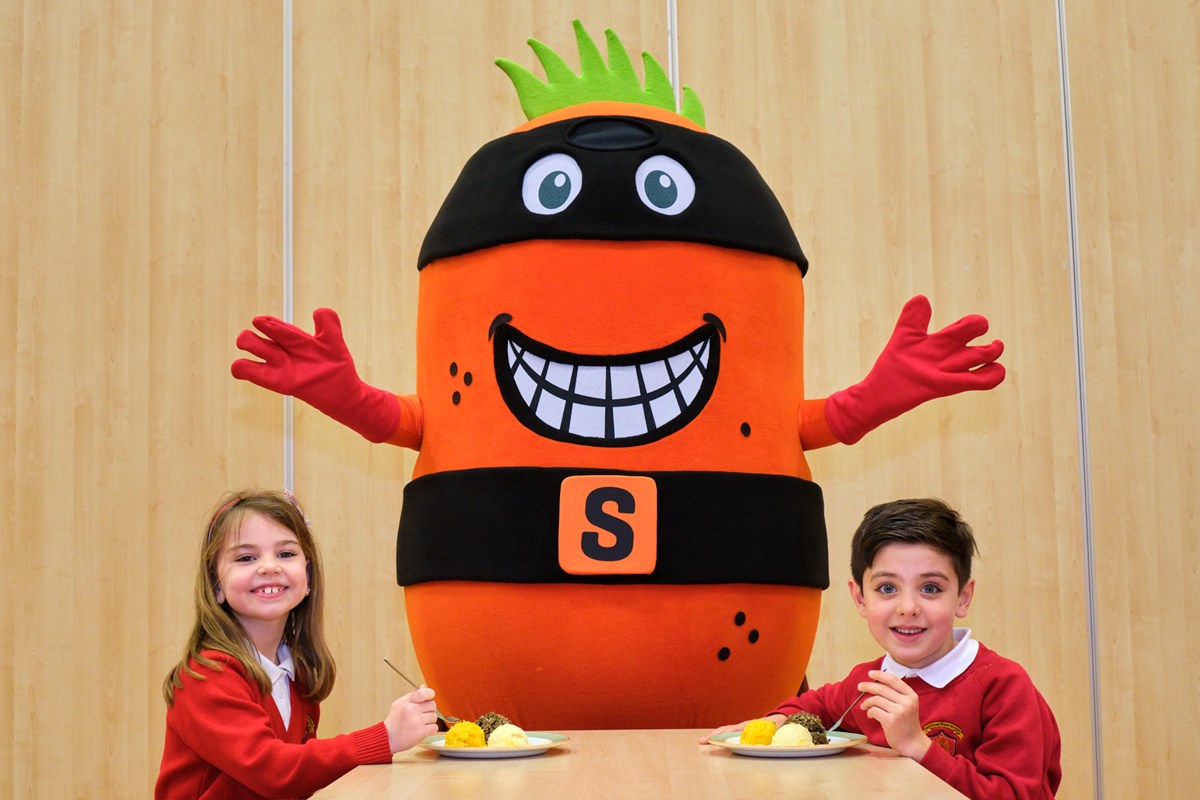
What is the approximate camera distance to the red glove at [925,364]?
233 cm

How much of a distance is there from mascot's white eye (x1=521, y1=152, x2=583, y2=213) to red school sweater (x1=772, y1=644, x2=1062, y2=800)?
1085 mm

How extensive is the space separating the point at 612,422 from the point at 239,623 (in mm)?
725

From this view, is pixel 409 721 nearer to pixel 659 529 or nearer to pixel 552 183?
pixel 659 529

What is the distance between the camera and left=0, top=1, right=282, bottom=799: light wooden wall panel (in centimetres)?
328

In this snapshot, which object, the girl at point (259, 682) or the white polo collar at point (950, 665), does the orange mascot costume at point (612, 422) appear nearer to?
the girl at point (259, 682)

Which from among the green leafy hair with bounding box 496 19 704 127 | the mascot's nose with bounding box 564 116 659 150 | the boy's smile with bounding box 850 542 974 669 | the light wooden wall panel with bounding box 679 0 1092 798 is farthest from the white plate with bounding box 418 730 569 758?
the light wooden wall panel with bounding box 679 0 1092 798

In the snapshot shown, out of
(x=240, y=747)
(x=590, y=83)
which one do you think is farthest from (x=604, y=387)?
(x=240, y=747)

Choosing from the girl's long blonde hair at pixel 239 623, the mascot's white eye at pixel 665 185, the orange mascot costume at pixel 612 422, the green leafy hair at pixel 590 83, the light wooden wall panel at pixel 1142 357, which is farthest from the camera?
the light wooden wall panel at pixel 1142 357

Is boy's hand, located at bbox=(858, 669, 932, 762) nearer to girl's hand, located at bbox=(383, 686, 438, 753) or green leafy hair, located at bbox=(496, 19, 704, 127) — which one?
girl's hand, located at bbox=(383, 686, 438, 753)

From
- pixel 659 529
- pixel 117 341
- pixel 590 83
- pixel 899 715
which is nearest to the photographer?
pixel 899 715

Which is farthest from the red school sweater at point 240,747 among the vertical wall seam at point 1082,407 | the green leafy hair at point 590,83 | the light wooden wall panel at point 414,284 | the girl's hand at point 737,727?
the vertical wall seam at point 1082,407

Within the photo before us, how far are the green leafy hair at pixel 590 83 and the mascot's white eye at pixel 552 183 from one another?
0.76 feet

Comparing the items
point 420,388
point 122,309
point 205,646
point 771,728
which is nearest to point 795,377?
point 420,388

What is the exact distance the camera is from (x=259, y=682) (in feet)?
6.13
